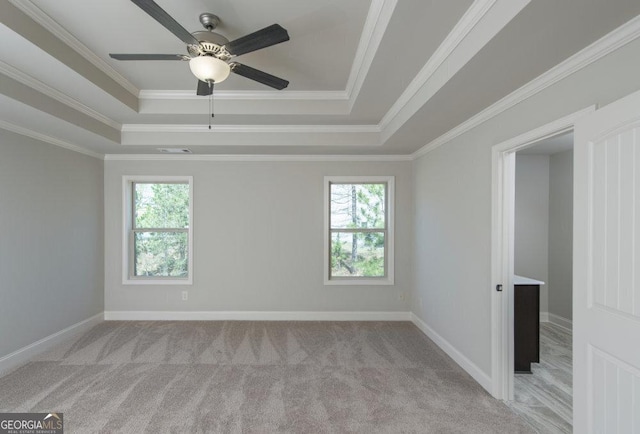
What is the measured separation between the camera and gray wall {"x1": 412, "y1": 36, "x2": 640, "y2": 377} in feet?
5.98

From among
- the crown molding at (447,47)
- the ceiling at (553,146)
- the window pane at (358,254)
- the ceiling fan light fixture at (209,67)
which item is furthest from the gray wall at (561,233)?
the ceiling fan light fixture at (209,67)

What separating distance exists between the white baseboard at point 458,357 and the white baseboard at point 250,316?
1.83 ft

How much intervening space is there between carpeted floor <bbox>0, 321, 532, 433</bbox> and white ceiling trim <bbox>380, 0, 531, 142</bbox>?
2437 mm

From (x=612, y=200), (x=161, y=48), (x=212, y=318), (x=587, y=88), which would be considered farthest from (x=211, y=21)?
(x=212, y=318)

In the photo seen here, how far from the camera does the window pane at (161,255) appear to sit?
4.82 meters

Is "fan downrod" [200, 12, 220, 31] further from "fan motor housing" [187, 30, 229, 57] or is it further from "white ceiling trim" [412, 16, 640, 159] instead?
"white ceiling trim" [412, 16, 640, 159]

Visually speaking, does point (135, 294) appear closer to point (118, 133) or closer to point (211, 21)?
point (118, 133)

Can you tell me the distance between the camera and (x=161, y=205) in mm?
4832

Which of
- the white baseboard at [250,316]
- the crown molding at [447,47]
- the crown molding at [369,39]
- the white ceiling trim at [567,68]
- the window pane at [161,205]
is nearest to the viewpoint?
the white ceiling trim at [567,68]

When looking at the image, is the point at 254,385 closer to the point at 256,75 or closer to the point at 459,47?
the point at 256,75

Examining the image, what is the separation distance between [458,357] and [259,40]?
336 cm

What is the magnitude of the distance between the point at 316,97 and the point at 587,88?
2321mm

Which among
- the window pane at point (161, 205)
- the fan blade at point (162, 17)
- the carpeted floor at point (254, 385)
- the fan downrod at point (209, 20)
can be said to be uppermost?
the fan downrod at point (209, 20)

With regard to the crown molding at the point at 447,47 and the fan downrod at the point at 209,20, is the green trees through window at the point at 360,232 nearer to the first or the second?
the crown molding at the point at 447,47
